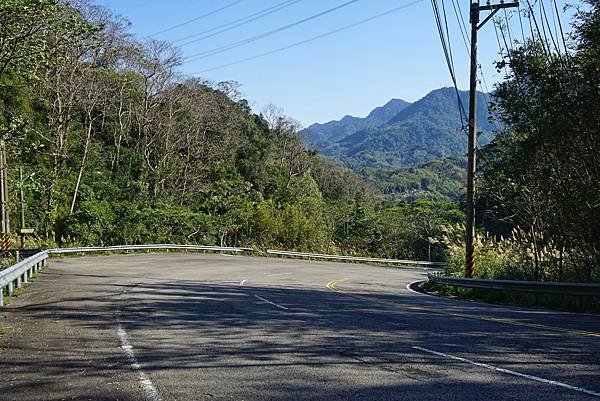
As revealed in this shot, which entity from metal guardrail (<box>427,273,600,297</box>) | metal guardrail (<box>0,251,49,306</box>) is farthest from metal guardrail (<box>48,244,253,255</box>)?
metal guardrail (<box>427,273,600,297</box>)

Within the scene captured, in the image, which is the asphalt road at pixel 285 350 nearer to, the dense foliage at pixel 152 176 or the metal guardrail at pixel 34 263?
the metal guardrail at pixel 34 263

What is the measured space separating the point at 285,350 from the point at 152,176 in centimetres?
4628

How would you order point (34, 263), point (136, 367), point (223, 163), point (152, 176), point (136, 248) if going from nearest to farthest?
point (136, 367)
point (34, 263)
point (136, 248)
point (152, 176)
point (223, 163)

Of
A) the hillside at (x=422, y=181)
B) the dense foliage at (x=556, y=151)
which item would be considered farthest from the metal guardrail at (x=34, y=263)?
the hillside at (x=422, y=181)

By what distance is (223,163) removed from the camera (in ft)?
208

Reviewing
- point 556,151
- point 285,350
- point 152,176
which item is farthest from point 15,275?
point 152,176

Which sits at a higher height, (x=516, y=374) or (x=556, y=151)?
(x=556, y=151)

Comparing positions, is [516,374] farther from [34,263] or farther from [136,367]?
[34,263]

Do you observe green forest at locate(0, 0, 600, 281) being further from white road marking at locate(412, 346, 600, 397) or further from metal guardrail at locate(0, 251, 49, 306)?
white road marking at locate(412, 346, 600, 397)

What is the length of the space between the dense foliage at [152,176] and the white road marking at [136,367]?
26.4 metres

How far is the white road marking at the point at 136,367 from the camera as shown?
6.10 metres

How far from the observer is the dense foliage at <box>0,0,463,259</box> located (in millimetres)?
41469

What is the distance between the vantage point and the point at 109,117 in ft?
180

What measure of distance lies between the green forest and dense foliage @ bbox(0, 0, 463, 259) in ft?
0.45
